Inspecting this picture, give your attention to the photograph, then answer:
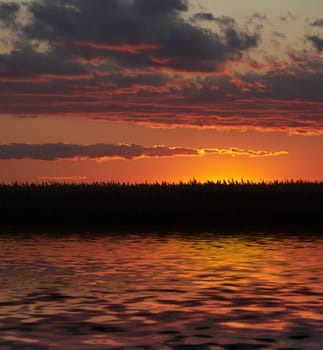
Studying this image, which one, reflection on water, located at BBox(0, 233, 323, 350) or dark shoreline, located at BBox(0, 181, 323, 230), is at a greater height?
dark shoreline, located at BBox(0, 181, 323, 230)

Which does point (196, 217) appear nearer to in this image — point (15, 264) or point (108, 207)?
point (108, 207)

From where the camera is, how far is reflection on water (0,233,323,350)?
50.5ft

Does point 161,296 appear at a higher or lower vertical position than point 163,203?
lower

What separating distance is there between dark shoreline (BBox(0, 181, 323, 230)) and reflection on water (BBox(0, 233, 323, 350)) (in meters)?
18.0

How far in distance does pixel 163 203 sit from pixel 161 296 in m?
35.8

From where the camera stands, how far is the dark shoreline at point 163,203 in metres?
53.7

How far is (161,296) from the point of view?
2050cm

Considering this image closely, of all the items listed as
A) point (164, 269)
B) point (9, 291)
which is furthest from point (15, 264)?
point (9, 291)

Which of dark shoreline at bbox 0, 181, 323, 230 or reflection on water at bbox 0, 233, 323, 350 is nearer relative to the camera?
reflection on water at bbox 0, 233, 323, 350

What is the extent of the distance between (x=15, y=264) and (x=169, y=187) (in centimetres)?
3064

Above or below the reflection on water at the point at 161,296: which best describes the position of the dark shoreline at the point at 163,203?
above

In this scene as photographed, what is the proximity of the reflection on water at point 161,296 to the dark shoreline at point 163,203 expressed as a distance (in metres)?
18.0

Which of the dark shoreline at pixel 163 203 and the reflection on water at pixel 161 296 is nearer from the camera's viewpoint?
the reflection on water at pixel 161 296

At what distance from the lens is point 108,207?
55.9 metres
